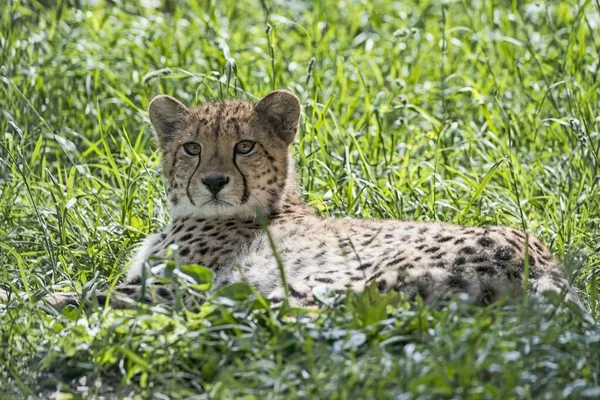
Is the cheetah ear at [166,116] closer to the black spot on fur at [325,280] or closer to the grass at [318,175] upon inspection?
the grass at [318,175]

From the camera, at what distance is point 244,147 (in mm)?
5766

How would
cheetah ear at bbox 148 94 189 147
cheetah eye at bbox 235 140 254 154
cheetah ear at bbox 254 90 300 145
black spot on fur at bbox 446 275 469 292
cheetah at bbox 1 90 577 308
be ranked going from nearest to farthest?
1. black spot on fur at bbox 446 275 469 292
2. cheetah at bbox 1 90 577 308
3. cheetah eye at bbox 235 140 254 154
4. cheetah ear at bbox 254 90 300 145
5. cheetah ear at bbox 148 94 189 147

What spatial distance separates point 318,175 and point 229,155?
1.11 metres

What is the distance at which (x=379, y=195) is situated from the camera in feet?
20.4

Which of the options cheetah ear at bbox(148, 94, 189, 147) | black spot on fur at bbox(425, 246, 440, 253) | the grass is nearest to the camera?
the grass

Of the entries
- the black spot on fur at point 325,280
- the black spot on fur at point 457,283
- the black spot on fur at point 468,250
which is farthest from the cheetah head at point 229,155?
the black spot on fur at point 457,283

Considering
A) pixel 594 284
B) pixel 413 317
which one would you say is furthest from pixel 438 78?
pixel 413 317

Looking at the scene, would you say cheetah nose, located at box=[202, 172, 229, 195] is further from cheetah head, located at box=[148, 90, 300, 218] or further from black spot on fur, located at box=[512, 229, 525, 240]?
black spot on fur, located at box=[512, 229, 525, 240]

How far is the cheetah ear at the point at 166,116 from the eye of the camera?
19.8ft

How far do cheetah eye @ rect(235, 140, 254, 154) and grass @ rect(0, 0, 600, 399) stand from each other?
674 mm

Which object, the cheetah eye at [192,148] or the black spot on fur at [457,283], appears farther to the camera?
the cheetah eye at [192,148]

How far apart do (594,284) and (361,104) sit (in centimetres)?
327

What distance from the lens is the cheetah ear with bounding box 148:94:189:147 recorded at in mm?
6043

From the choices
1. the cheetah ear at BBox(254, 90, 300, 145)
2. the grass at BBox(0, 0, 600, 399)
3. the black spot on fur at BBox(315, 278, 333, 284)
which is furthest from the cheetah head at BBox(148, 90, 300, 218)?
the black spot on fur at BBox(315, 278, 333, 284)
